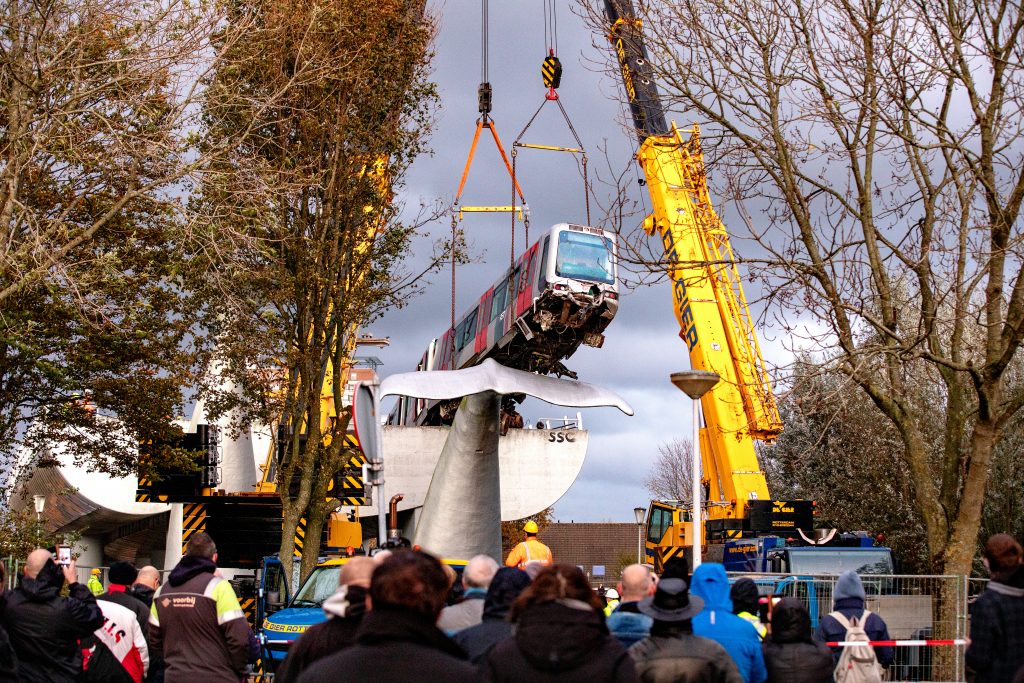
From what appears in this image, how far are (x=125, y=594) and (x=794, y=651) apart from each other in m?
5.16

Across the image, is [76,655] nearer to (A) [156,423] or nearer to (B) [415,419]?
(A) [156,423]

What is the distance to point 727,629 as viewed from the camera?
7.04 m

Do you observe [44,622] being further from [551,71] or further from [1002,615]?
[551,71]

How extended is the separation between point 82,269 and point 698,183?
10581 millimetres

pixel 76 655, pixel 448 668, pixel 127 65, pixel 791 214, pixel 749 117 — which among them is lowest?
pixel 76 655

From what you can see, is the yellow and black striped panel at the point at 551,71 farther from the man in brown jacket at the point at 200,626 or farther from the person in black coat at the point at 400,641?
the person in black coat at the point at 400,641

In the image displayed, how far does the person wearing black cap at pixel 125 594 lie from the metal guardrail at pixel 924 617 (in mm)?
6265

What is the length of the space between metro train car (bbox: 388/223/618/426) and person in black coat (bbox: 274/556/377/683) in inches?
418

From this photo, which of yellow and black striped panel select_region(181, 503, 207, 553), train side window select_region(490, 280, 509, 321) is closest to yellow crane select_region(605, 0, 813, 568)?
train side window select_region(490, 280, 509, 321)

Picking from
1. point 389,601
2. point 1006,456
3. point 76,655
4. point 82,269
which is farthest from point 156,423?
point 1006,456

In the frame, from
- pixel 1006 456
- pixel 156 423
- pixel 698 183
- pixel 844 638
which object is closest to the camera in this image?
pixel 844 638

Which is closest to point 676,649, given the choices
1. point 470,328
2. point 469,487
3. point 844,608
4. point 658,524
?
point 844,608

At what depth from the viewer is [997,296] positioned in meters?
14.0

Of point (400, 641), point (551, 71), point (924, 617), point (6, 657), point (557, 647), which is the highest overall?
point (551, 71)
